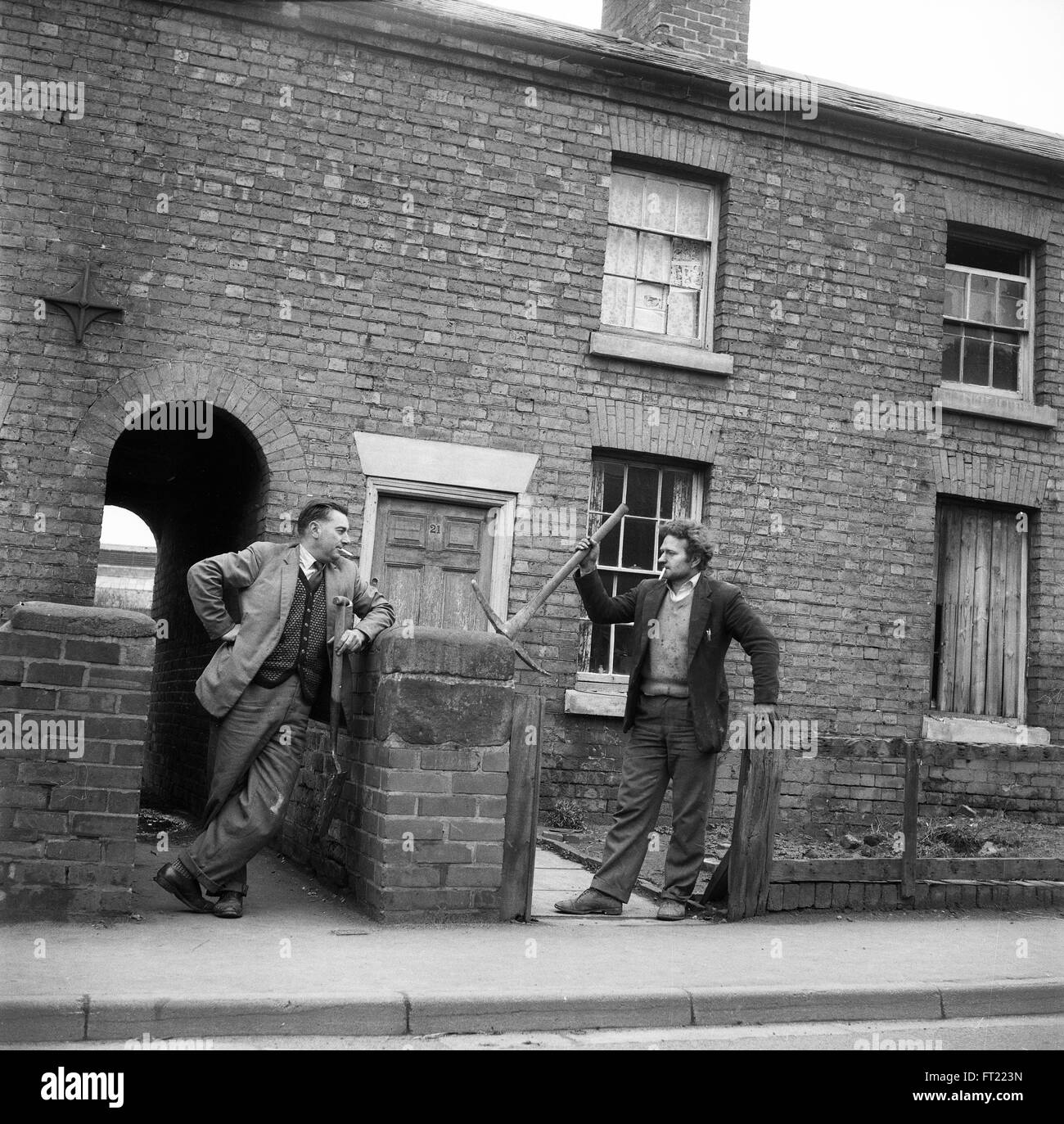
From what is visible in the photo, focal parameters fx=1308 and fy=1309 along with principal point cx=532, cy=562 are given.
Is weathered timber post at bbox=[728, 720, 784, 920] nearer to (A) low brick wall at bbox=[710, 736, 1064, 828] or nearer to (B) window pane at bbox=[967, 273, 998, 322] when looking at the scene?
(A) low brick wall at bbox=[710, 736, 1064, 828]

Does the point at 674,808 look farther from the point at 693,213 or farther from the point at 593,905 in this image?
the point at 693,213

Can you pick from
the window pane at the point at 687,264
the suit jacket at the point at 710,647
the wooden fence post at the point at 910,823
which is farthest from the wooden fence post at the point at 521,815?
the window pane at the point at 687,264

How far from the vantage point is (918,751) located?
7.30m

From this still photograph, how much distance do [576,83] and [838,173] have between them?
2.46 metres

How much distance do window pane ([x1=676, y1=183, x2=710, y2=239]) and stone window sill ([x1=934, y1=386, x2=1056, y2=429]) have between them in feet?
8.15

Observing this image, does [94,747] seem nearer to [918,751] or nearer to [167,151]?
[918,751]

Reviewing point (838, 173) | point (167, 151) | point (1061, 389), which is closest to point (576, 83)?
point (838, 173)

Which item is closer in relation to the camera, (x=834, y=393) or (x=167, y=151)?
(x=167, y=151)

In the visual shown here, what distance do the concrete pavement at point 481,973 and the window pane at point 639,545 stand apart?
165 inches

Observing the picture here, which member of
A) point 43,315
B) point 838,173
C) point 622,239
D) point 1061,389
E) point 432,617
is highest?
point 838,173

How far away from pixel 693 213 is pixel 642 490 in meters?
2.44

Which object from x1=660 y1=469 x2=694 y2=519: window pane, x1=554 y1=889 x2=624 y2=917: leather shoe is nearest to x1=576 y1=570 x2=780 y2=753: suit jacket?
x1=554 y1=889 x2=624 y2=917: leather shoe

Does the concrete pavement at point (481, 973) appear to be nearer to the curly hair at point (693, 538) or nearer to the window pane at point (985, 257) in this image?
the curly hair at point (693, 538)

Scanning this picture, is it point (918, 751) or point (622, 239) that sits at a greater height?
point (622, 239)
